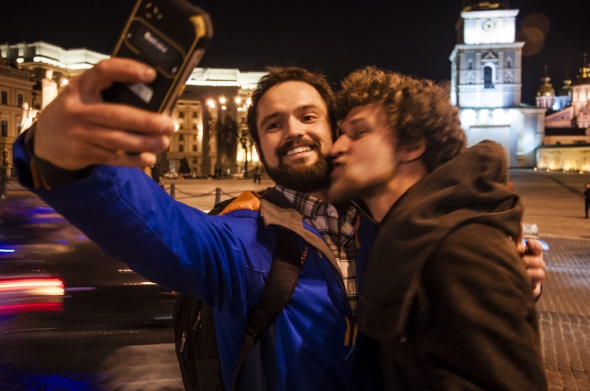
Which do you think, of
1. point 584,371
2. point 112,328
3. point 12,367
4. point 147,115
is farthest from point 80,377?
point 584,371

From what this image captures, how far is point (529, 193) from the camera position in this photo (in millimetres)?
30484

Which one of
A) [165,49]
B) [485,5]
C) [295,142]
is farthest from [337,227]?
[485,5]

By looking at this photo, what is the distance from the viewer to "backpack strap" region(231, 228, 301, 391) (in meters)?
1.85

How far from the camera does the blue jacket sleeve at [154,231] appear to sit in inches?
49.1

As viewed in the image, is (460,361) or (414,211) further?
(414,211)

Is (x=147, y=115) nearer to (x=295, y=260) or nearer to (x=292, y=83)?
(x=295, y=260)

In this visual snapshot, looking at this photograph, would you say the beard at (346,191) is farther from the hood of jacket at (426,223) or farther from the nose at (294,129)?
the nose at (294,129)

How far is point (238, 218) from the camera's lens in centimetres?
209

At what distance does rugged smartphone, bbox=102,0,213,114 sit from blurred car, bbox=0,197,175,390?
4.17m

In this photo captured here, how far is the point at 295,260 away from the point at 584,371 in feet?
16.4

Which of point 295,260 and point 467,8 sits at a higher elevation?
point 467,8

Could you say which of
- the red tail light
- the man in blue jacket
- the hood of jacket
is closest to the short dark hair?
the man in blue jacket

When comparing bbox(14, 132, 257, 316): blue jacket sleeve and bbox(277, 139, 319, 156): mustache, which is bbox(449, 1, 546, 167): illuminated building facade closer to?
bbox(277, 139, 319, 156): mustache

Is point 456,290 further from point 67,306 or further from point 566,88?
point 566,88
